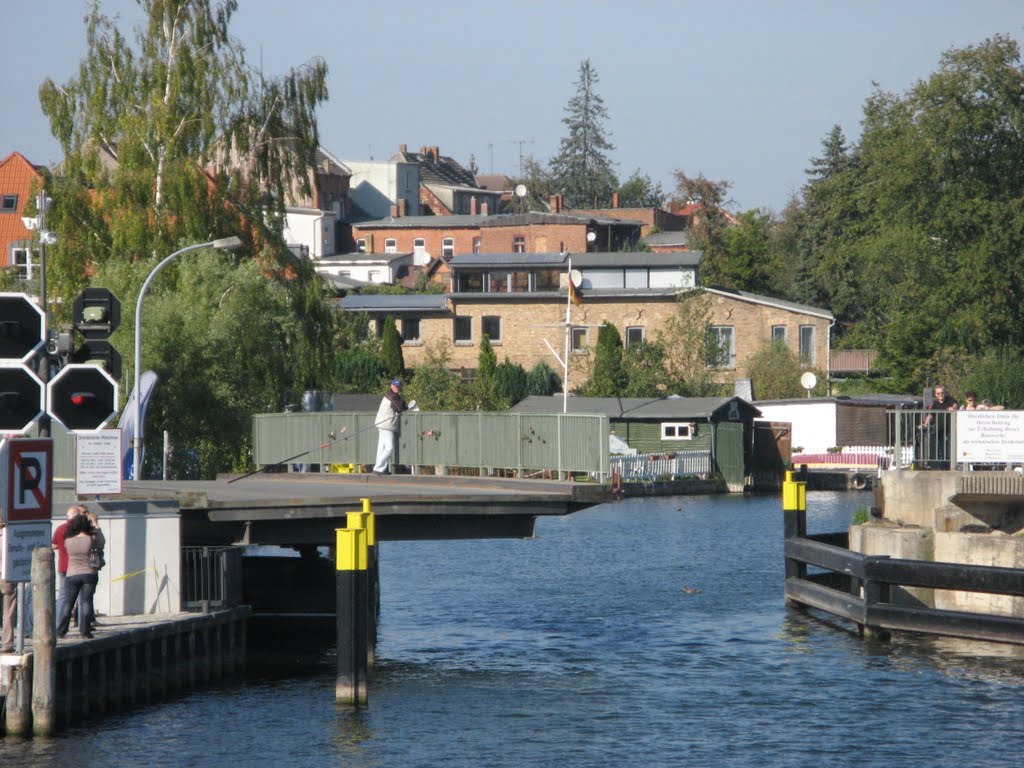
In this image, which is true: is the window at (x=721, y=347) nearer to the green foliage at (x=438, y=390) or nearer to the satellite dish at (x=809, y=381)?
the satellite dish at (x=809, y=381)

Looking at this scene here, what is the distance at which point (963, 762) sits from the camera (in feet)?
70.3

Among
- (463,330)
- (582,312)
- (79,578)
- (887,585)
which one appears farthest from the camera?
(463,330)

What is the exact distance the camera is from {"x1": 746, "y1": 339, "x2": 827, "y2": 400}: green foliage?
88.5 meters

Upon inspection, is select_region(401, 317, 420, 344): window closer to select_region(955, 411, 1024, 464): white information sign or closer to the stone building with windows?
the stone building with windows

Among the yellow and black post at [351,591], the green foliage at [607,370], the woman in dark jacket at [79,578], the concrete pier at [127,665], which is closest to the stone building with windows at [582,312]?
the green foliage at [607,370]

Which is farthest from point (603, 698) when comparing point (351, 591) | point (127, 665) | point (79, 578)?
point (79, 578)

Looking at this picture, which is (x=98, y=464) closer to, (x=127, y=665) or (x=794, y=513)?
(x=127, y=665)

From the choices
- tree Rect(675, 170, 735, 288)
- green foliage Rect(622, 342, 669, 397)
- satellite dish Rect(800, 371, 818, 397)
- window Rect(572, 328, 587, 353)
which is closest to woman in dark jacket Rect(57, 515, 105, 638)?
green foliage Rect(622, 342, 669, 397)

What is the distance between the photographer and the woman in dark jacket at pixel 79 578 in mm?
23234

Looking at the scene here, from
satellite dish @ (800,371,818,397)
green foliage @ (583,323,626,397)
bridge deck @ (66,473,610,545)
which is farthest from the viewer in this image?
green foliage @ (583,323,626,397)

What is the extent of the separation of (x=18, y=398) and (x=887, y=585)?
60.3ft

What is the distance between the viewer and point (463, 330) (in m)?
93.6

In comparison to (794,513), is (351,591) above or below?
below

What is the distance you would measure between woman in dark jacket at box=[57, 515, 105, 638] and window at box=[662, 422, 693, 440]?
5862cm
